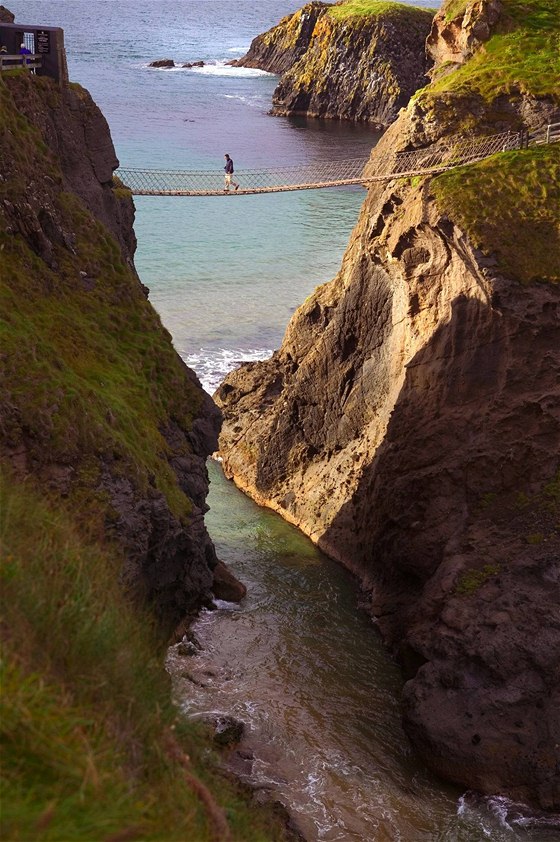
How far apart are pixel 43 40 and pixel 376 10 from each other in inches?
3597

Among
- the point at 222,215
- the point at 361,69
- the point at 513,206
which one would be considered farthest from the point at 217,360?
the point at 361,69

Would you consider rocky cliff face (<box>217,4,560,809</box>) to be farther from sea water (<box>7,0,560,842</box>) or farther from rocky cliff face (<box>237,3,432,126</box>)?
rocky cliff face (<box>237,3,432,126</box>)

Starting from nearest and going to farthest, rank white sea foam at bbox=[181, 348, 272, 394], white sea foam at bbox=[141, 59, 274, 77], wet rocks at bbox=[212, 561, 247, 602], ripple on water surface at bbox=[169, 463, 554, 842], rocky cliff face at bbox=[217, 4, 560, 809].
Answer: ripple on water surface at bbox=[169, 463, 554, 842]
rocky cliff face at bbox=[217, 4, 560, 809]
wet rocks at bbox=[212, 561, 247, 602]
white sea foam at bbox=[181, 348, 272, 394]
white sea foam at bbox=[141, 59, 274, 77]

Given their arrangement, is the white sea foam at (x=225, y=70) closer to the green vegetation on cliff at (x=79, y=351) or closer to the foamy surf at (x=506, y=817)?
the green vegetation on cliff at (x=79, y=351)

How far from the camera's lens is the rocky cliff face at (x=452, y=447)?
24703mm

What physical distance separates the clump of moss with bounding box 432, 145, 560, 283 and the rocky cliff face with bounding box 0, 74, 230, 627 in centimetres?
886

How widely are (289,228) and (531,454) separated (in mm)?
46102

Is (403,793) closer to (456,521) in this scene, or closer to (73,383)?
(456,521)

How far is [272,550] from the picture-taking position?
1362 inches

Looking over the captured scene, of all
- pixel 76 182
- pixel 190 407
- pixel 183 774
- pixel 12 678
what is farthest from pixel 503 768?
pixel 76 182

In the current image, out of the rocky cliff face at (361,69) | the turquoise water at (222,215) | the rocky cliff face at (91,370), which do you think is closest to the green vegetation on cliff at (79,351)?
the rocky cliff face at (91,370)

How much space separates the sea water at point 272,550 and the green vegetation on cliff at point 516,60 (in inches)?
606

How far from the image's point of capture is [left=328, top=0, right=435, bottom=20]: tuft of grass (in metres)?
112

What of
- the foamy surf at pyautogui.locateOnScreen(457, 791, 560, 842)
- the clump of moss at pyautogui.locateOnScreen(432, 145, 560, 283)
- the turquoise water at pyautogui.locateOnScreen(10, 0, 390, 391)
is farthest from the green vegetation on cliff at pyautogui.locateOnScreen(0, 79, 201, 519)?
the turquoise water at pyautogui.locateOnScreen(10, 0, 390, 391)
